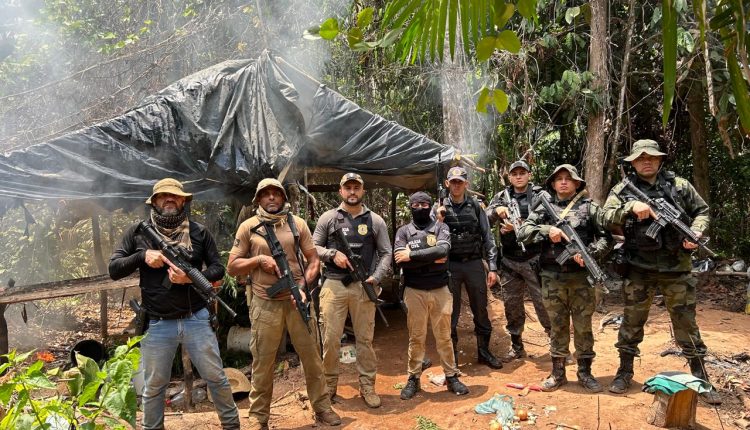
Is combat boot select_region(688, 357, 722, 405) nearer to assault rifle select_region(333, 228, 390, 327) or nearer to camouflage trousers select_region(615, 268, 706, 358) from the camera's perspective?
camouflage trousers select_region(615, 268, 706, 358)

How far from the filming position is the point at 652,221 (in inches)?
172

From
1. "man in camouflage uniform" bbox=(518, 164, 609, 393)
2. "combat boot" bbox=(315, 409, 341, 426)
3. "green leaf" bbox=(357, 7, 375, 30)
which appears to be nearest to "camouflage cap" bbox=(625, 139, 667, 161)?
"man in camouflage uniform" bbox=(518, 164, 609, 393)

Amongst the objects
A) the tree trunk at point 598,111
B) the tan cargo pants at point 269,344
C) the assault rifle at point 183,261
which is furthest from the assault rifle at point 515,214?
the assault rifle at point 183,261

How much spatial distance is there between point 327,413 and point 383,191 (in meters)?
7.43

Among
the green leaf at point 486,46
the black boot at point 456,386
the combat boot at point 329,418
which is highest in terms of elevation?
the green leaf at point 486,46

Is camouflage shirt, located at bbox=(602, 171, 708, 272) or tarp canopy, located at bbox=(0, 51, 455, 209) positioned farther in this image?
tarp canopy, located at bbox=(0, 51, 455, 209)

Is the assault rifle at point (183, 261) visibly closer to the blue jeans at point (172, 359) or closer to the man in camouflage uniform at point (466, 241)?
the blue jeans at point (172, 359)

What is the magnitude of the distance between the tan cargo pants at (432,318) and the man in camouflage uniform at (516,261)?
1275mm

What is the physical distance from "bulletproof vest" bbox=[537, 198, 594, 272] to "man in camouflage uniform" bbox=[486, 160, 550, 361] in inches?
35.5

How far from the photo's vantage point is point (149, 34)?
10.4 metres

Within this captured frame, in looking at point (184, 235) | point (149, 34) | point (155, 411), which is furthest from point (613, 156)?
point (149, 34)

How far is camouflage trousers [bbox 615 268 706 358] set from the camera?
4.39 meters

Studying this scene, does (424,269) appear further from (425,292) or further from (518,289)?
(518,289)

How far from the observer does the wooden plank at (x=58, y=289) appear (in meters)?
5.79
